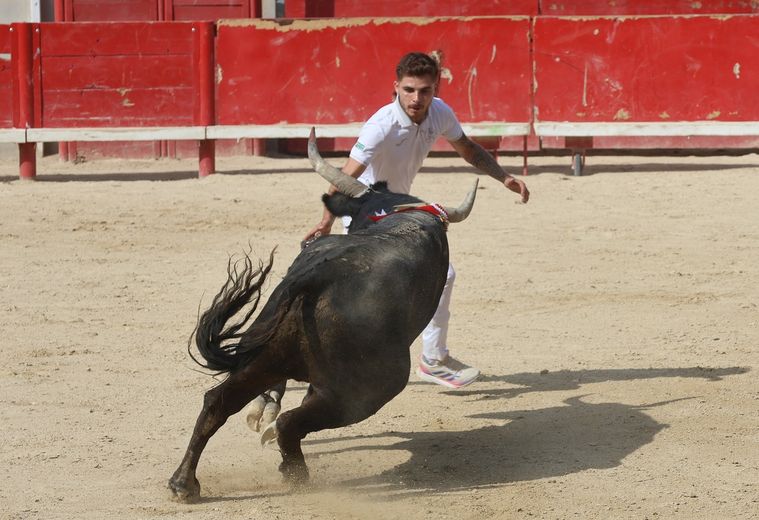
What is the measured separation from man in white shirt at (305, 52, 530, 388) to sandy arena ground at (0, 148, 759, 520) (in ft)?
2.46

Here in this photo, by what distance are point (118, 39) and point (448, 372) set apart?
719cm

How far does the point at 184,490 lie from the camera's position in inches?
154

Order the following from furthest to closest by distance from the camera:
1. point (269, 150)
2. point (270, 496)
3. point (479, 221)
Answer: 1. point (269, 150)
2. point (479, 221)
3. point (270, 496)

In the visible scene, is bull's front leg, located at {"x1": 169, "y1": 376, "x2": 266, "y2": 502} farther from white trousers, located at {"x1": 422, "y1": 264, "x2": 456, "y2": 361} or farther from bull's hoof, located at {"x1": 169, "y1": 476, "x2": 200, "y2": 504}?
white trousers, located at {"x1": 422, "y1": 264, "x2": 456, "y2": 361}

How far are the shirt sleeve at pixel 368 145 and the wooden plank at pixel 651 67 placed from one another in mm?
6981

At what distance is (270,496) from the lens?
4.04 m

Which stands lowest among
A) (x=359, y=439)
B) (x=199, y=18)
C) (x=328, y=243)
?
(x=359, y=439)

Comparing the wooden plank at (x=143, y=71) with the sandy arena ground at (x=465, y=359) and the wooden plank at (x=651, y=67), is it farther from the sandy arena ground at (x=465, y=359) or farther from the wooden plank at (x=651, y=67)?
the wooden plank at (x=651, y=67)

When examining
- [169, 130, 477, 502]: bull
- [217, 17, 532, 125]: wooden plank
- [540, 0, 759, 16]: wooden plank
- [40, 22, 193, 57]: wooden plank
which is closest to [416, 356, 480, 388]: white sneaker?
[169, 130, 477, 502]: bull

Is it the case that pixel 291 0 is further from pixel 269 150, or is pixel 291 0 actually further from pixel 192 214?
pixel 192 214

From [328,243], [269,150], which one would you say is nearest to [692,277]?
[328,243]

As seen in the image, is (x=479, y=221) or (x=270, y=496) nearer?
(x=270, y=496)

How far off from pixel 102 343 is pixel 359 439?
1.84 metres

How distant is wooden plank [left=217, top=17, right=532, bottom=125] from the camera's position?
11.6 metres
